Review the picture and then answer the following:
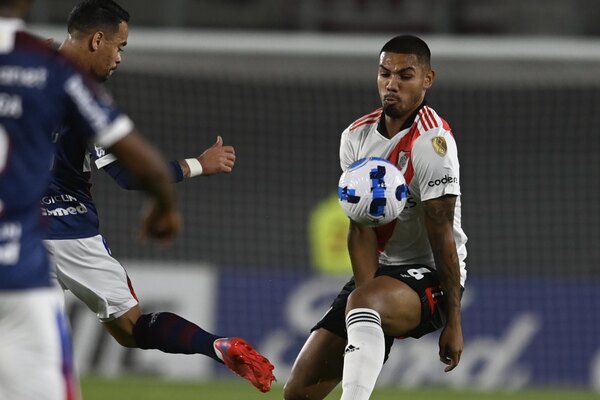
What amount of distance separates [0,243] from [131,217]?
11.0 m

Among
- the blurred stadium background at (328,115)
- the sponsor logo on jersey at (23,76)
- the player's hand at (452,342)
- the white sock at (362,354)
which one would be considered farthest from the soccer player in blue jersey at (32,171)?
the blurred stadium background at (328,115)

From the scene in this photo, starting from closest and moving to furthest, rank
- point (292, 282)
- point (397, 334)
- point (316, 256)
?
1. point (397, 334)
2. point (292, 282)
3. point (316, 256)

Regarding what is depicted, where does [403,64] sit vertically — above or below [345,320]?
above

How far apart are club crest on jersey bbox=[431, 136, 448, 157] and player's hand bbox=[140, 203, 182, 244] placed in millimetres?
1957

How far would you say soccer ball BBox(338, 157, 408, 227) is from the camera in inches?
181

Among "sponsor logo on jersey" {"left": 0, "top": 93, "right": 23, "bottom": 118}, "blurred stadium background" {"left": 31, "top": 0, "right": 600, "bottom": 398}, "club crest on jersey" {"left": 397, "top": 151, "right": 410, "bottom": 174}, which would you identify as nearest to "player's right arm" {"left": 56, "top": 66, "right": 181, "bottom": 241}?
"sponsor logo on jersey" {"left": 0, "top": 93, "right": 23, "bottom": 118}

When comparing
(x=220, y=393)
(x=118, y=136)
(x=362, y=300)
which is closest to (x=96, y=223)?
(x=362, y=300)

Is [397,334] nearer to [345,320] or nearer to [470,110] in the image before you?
[345,320]

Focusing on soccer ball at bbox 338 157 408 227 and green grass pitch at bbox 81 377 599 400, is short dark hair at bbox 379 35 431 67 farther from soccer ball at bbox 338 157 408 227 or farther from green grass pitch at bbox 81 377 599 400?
green grass pitch at bbox 81 377 599 400

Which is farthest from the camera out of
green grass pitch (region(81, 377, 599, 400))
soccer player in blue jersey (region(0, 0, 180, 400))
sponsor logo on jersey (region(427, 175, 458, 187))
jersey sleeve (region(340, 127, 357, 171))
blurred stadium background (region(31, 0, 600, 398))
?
blurred stadium background (region(31, 0, 600, 398))

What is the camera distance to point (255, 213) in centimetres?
1391

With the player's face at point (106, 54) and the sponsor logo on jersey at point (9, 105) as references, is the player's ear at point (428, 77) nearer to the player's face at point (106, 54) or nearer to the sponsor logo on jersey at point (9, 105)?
the player's face at point (106, 54)

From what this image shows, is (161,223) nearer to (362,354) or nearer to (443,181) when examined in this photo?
(362,354)

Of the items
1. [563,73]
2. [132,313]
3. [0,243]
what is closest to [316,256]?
[563,73]
